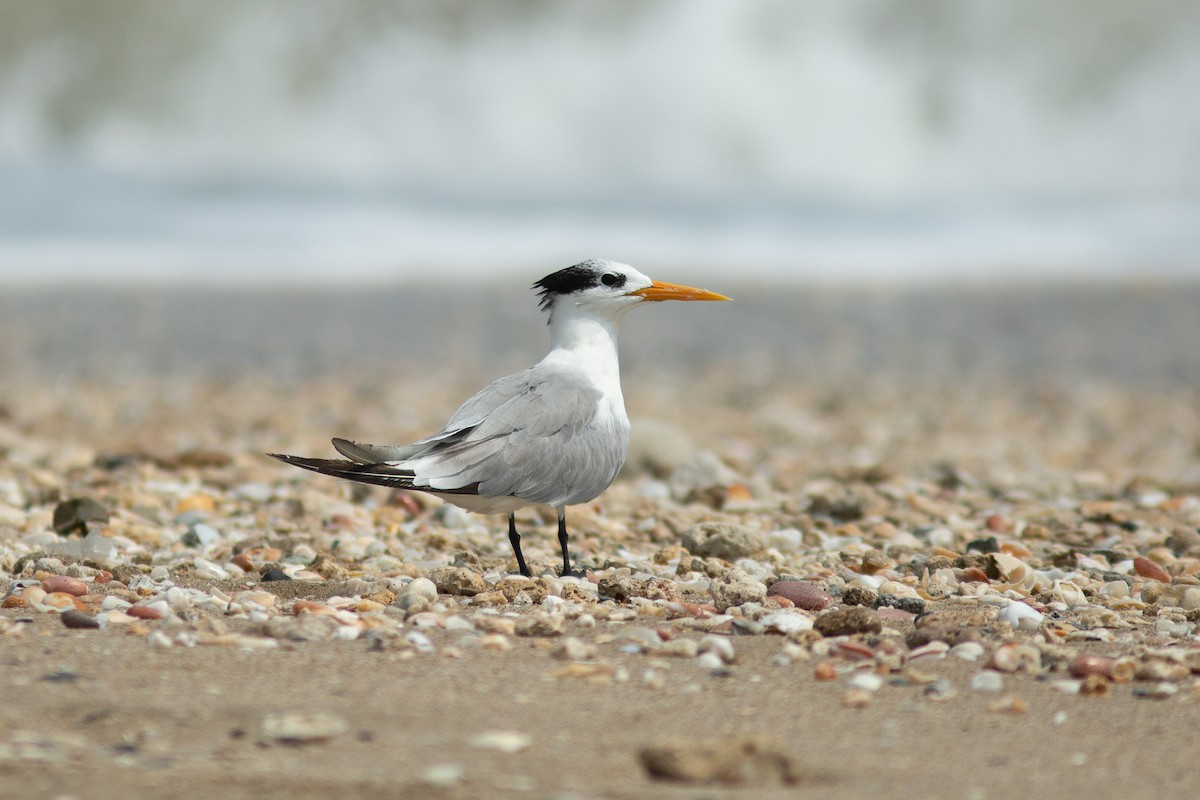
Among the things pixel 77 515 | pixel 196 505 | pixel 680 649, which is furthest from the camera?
pixel 196 505

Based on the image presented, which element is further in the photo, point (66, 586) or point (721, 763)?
point (66, 586)

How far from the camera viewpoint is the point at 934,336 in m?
15.1

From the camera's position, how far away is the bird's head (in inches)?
205

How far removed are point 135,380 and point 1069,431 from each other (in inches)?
314

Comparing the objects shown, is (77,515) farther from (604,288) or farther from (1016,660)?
A: (1016,660)

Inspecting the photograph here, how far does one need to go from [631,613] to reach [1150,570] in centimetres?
214

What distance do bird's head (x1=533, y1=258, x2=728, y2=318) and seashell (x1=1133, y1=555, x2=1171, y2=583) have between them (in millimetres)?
1830

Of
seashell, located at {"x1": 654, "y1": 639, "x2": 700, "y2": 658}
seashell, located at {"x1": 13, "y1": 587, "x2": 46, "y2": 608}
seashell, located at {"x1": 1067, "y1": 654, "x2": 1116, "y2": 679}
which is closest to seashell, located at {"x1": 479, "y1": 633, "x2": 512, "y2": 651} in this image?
seashell, located at {"x1": 654, "y1": 639, "x2": 700, "y2": 658}

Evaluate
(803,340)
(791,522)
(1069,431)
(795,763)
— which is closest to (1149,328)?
(803,340)

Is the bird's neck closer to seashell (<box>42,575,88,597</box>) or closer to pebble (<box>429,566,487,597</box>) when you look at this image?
pebble (<box>429,566,487,597</box>)

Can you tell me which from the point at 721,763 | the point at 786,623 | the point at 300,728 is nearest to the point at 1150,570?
the point at 786,623

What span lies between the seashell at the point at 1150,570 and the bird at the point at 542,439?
1.95 metres

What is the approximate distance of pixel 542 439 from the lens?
15.2 ft

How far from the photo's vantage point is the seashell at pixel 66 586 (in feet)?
13.3
